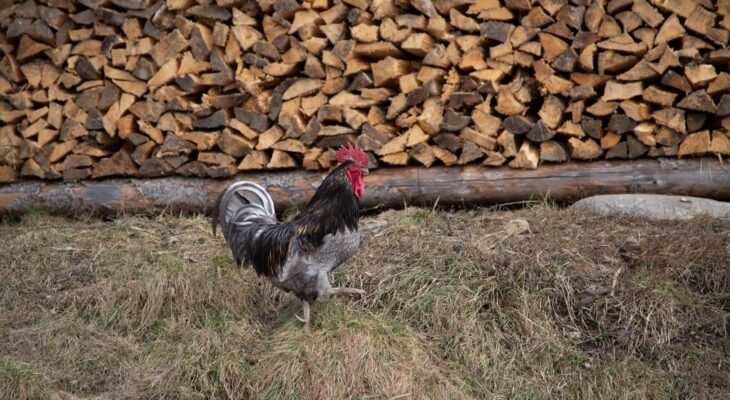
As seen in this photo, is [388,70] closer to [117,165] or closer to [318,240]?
[318,240]

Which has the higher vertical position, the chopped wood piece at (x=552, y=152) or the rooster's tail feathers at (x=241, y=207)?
the rooster's tail feathers at (x=241, y=207)

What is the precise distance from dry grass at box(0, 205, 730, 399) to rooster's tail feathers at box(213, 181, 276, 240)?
1.46 ft

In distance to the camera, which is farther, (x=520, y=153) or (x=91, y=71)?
(x=91, y=71)

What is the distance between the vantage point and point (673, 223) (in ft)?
16.4

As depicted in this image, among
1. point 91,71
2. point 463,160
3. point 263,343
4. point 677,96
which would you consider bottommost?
point 263,343

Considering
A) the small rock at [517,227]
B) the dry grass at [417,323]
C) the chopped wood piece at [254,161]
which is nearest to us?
the dry grass at [417,323]

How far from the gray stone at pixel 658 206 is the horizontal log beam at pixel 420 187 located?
7.7 inches

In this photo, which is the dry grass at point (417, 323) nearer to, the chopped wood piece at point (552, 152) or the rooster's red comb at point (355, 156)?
the chopped wood piece at point (552, 152)

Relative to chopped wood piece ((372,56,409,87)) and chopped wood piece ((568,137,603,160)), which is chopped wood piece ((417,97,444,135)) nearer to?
chopped wood piece ((372,56,409,87))

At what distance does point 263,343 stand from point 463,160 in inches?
88.2

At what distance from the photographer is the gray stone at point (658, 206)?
5.18 meters

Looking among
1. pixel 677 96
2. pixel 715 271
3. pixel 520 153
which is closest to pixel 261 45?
pixel 520 153

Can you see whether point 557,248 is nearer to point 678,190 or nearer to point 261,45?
point 678,190

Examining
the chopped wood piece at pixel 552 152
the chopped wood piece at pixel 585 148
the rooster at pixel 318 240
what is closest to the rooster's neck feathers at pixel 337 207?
the rooster at pixel 318 240
